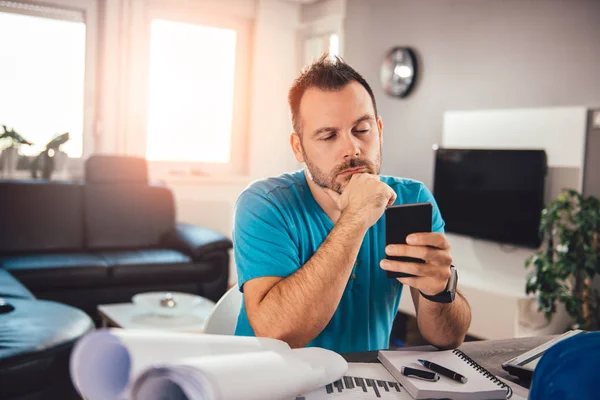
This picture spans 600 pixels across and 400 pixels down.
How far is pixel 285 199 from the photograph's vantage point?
4.11 ft

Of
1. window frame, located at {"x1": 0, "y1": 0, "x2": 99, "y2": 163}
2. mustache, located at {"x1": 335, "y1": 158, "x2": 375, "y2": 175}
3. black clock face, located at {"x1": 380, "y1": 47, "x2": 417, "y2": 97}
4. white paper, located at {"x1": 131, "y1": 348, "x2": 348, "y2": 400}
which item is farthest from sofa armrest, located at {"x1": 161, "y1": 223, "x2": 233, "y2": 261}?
white paper, located at {"x1": 131, "y1": 348, "x2": 348, "y2": 400}

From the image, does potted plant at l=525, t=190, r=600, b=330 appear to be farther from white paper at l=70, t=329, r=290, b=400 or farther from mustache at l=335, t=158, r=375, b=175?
white paper at l=70, t=329, r=290, b=400

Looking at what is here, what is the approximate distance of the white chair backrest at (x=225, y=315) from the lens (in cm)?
115

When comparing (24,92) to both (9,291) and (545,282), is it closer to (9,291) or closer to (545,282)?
(9,291)

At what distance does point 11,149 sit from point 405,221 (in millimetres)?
4051

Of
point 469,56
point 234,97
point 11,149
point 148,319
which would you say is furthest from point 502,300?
point 11,149

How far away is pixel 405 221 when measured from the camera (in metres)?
0.95

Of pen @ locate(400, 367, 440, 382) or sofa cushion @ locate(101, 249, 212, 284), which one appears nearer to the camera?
pen @ locate(400, 367, 440, 382)

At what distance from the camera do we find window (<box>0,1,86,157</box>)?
448 cm

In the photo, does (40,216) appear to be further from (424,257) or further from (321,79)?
(424,257)

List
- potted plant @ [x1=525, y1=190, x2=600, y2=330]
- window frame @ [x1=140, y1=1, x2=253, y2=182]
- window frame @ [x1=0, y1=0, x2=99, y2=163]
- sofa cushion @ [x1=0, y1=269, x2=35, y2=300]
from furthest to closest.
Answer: window frame @ [x1=140, y1=1, x2=253, y2=182], window frame @ [x1=0, y1=0, x2=99, y2=163], potted plant @ [x1=525, y1=190, x2=600, y2=330], sofa cushion @ [x1=0, y1=269, x2=35, y2=300]

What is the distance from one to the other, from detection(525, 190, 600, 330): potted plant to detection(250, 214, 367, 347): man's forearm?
6.86ft

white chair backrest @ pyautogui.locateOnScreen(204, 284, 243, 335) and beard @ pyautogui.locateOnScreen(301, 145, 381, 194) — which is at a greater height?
beard @ pyautogui.locateOnScreen(301, 145, 381, 194)

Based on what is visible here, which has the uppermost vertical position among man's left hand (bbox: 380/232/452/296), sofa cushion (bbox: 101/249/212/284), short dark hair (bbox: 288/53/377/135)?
short dark hair (bbox: 288/53/377/135)
